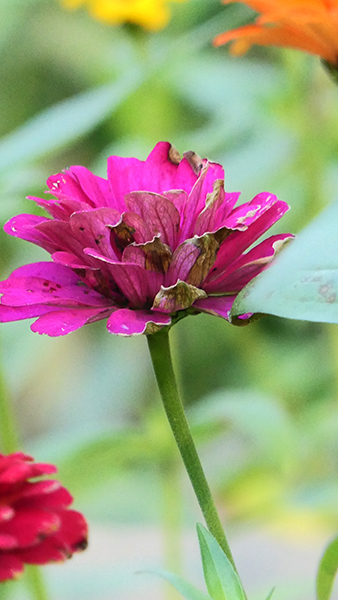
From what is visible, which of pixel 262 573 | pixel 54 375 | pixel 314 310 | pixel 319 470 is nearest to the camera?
pixel 314 310

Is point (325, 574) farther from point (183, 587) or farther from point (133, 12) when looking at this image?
point (133, 12)

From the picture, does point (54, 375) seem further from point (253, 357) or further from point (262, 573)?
point (262, 573)

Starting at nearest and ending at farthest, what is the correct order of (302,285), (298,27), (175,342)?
(302,285)
(298,27)
(175,342)

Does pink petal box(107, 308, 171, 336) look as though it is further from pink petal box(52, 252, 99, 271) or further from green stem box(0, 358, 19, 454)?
green stem box(0, 358, 19, 454)

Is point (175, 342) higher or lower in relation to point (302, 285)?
higher

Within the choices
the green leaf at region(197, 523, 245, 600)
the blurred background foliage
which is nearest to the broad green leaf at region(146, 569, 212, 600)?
the green leaf at region(197, 523, 245, 600)

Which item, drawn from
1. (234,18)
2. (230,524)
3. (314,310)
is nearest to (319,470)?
(230,524)

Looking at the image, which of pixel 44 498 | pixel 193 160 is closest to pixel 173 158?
pixel 193 160
